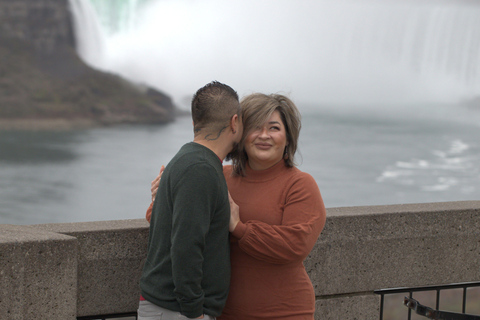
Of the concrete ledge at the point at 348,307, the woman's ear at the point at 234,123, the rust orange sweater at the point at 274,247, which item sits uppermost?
the woman's ear at the point at 234,123

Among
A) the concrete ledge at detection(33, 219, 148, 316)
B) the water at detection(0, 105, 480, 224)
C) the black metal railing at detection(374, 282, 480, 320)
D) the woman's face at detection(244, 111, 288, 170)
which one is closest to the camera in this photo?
the woman's face at detection(244, 111, 288, 170)

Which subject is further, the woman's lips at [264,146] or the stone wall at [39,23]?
the stone wall at [39,23]

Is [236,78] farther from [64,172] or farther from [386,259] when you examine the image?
[386,259]

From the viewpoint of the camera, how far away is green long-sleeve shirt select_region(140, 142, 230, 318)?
143 cm

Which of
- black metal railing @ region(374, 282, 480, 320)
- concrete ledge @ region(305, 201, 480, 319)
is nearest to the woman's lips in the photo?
concrete ledge @ region(305, 201, 480, 319)

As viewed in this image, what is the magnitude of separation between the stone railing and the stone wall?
46.6 feet

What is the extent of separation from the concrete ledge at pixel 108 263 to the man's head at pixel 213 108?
775 mm

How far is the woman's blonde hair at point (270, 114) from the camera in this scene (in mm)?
1764

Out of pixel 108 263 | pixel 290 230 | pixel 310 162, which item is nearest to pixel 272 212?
pixel 290 230

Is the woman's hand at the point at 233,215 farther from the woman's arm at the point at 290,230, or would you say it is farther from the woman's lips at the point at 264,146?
the woman's lips at the point at 264,146

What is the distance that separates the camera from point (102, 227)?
2168 mm

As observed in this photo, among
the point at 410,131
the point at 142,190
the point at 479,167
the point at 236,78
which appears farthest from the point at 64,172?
the point at 479,167

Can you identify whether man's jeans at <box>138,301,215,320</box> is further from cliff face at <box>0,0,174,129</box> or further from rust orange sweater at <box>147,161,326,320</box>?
cliff face at <box>0,0,174,129</box>

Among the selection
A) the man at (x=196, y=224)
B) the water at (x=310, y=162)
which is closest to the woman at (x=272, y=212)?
the man at (x=196, y=224)
